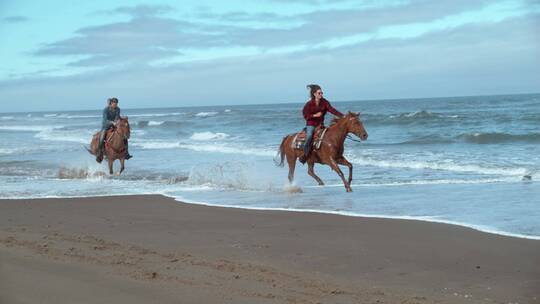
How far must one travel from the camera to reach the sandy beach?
5320 mm

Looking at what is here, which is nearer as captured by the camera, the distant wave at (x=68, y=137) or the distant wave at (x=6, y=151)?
the distant wave at (x=6, y=151)

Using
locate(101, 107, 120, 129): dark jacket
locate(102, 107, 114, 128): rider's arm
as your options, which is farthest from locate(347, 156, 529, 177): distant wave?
locate(102, 107, 114, 128): rider's arm

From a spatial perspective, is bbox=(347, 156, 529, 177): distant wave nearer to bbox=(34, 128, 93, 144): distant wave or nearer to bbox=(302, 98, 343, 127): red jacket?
bbox=(302, 98, 343, 127): red jacket

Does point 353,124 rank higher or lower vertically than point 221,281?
higher

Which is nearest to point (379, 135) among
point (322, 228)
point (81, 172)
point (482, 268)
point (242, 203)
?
point (81, 172)

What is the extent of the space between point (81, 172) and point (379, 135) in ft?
57.7

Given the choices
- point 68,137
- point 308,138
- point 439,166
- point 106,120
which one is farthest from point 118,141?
point 68,137

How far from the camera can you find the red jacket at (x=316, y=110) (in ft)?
46.0

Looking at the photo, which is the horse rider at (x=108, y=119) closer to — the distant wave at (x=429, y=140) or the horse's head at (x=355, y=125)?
the horse's head at (x=355, y=125)

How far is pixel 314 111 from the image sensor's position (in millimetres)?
14156

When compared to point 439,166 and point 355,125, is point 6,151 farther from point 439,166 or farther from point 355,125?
point 355,125

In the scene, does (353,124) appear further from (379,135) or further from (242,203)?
(379,135)

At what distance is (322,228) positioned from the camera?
8883 mm

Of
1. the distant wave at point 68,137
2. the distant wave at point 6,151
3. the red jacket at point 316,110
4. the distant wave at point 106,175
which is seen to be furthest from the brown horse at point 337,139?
the distant wave at point 68,137
